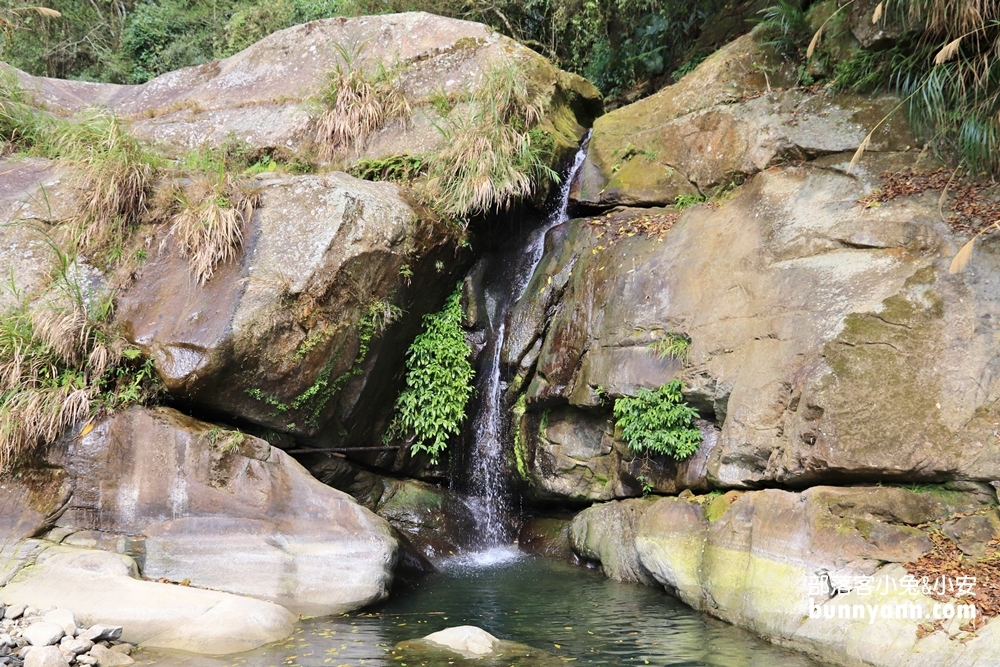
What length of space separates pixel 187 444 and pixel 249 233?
7.75ft

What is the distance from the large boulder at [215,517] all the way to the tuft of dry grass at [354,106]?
4780 mm

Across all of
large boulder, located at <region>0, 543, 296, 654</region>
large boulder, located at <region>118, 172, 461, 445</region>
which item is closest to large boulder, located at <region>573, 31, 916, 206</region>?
large boulder, located at <region>118, 172, 461, 445</region>

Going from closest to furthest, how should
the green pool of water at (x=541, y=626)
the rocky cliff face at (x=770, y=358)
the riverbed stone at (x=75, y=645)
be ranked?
the riverbed stone at (x=75, y=645), the green pool of water at (x=541, y=626), the rocky cliff face at (x=770, y=358)

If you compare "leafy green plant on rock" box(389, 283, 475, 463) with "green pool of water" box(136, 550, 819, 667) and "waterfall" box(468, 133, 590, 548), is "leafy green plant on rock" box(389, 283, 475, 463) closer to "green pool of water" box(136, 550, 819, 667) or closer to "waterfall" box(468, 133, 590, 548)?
"waterfall" box(468, 133, 590, 548)

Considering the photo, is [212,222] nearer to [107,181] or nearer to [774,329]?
[107,181]

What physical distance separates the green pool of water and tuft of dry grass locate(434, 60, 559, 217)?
174 inches

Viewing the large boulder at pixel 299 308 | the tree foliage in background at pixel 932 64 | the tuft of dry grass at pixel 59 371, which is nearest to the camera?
the tree foliage in background at pixel 932 64

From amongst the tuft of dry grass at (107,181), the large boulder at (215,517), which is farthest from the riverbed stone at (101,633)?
the tuft of dry grass at (107,181)

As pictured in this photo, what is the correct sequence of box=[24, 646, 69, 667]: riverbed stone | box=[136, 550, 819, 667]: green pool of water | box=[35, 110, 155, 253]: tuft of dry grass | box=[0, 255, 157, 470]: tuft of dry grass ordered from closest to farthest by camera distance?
box=[24, 646, 69, 667]: riverbed stone → box=[136, 550, 819, 667]: green pool of water → box=[0, 255, 157, 470]: tuft of dry grass → box=[35, 110, 155, 253]: tuft of dry grass

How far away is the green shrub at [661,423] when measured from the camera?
6.98 metres

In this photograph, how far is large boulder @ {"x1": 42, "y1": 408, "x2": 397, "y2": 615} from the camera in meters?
6.27

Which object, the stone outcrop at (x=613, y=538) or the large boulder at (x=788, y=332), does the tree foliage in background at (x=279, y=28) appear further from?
the stone outcrop at (x=613, y=538)

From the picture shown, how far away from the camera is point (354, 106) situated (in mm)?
9961

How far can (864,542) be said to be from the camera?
203 inches
